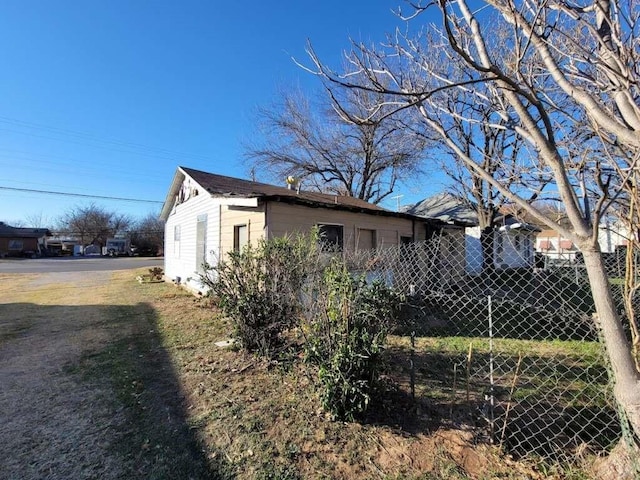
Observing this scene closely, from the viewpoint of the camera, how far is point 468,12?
2256 mm

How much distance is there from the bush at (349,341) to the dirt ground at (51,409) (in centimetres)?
157

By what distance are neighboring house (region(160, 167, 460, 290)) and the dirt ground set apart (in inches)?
103

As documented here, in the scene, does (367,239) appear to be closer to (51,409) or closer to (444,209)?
(51,409)

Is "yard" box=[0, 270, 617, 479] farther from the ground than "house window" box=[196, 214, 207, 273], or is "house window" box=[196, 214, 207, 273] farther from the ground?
"house window" box=[196, 214, 207, 273]

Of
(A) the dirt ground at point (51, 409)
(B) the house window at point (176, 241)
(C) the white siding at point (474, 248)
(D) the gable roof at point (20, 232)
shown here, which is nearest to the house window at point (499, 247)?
(C) the white siding at point (474, 248)

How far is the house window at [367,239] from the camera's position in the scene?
934 cm

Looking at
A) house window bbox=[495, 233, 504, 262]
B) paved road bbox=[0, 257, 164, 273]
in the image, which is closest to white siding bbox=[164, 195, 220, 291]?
house window bbox=[495, 233, 504, 262]

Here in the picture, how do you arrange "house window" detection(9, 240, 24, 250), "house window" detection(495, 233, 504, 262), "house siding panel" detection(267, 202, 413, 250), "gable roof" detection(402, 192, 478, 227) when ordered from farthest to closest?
"house window" detection(9, 240, 24, 250) → "gable roof" detection(402, 192, 478, 227) → "house siding panel" detection(267, 202, 413, 250) → "house window" detection(495, 233, 504, 262)

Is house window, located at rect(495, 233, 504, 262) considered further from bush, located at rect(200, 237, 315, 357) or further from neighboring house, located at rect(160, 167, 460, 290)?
bush, located at rect(200, 237, 315, 357)

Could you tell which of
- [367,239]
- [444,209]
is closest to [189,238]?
[367,239]

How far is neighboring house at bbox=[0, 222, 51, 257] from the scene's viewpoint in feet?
138

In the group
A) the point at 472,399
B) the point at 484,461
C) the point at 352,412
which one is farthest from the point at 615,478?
the point at 352,412

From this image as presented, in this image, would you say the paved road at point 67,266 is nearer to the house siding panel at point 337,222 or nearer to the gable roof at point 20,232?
the gable roof at point 20,232

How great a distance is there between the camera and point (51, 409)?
10.4ft
